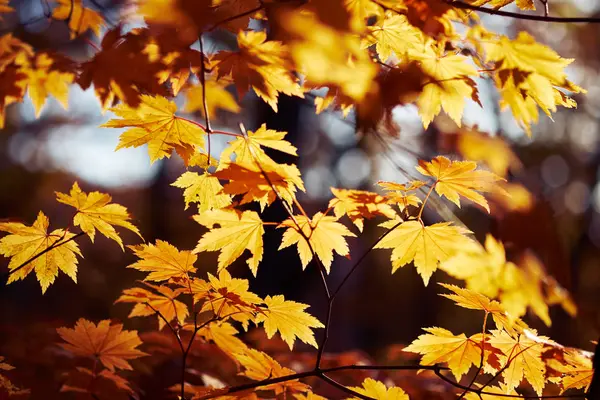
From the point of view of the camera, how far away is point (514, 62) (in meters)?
1.20

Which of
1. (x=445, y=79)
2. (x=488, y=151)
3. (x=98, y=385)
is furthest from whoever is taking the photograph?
(x=488, y=151)

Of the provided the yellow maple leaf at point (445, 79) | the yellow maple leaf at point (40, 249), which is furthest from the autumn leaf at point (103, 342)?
the yellow maple leaf at point (445, 79)

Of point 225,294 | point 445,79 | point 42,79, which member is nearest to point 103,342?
point 225,294

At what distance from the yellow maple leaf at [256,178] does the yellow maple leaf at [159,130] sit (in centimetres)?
23

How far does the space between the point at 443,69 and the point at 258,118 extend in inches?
112

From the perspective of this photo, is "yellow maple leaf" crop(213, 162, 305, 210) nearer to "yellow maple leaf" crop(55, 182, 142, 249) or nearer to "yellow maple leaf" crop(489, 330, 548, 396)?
"yellow maple leaf" crop(55, 182, 142, 249)

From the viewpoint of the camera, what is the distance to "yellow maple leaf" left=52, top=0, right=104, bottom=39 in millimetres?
2156

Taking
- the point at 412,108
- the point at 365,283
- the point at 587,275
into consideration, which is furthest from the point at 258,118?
the point at 365,283

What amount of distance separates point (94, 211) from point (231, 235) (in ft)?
1.66

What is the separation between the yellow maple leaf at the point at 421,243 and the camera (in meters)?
1.36

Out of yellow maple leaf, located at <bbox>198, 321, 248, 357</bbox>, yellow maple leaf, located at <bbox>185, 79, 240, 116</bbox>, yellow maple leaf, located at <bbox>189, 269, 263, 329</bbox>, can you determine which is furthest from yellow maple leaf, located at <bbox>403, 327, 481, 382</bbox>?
yellow maple leaf, located at <bbox>185, 79, 240, 116</bbox>

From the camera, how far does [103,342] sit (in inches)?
62.9

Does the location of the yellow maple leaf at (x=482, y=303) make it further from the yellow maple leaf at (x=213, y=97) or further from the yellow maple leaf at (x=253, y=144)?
the yellow maple leaf at (x=213, y=97)

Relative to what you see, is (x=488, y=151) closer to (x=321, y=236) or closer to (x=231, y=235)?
(x=321, y=236)
